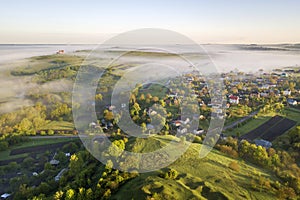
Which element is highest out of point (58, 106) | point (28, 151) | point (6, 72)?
point (6, 72)

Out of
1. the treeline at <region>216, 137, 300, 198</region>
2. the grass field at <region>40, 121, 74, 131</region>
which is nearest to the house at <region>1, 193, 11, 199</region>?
the grass field at <region>40, 121, 74, 131</region>

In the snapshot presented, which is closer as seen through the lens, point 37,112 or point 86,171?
point 86,171

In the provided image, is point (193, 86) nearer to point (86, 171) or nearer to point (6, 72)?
point (86, 171)

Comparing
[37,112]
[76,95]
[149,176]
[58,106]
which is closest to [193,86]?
[76,95]

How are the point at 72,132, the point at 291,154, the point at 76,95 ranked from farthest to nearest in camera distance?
the point at 76,95
the point at 72,132
the point at 291,154

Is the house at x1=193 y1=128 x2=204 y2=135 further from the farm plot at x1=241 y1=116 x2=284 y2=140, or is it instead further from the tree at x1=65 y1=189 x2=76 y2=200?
the tree at x1=65 y1=189 x2=76 y2=200

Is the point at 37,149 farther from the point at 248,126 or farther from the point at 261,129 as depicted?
the point at 261,129

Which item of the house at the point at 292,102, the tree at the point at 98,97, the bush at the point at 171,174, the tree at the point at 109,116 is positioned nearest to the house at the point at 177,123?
the tree at the point at 109,116
